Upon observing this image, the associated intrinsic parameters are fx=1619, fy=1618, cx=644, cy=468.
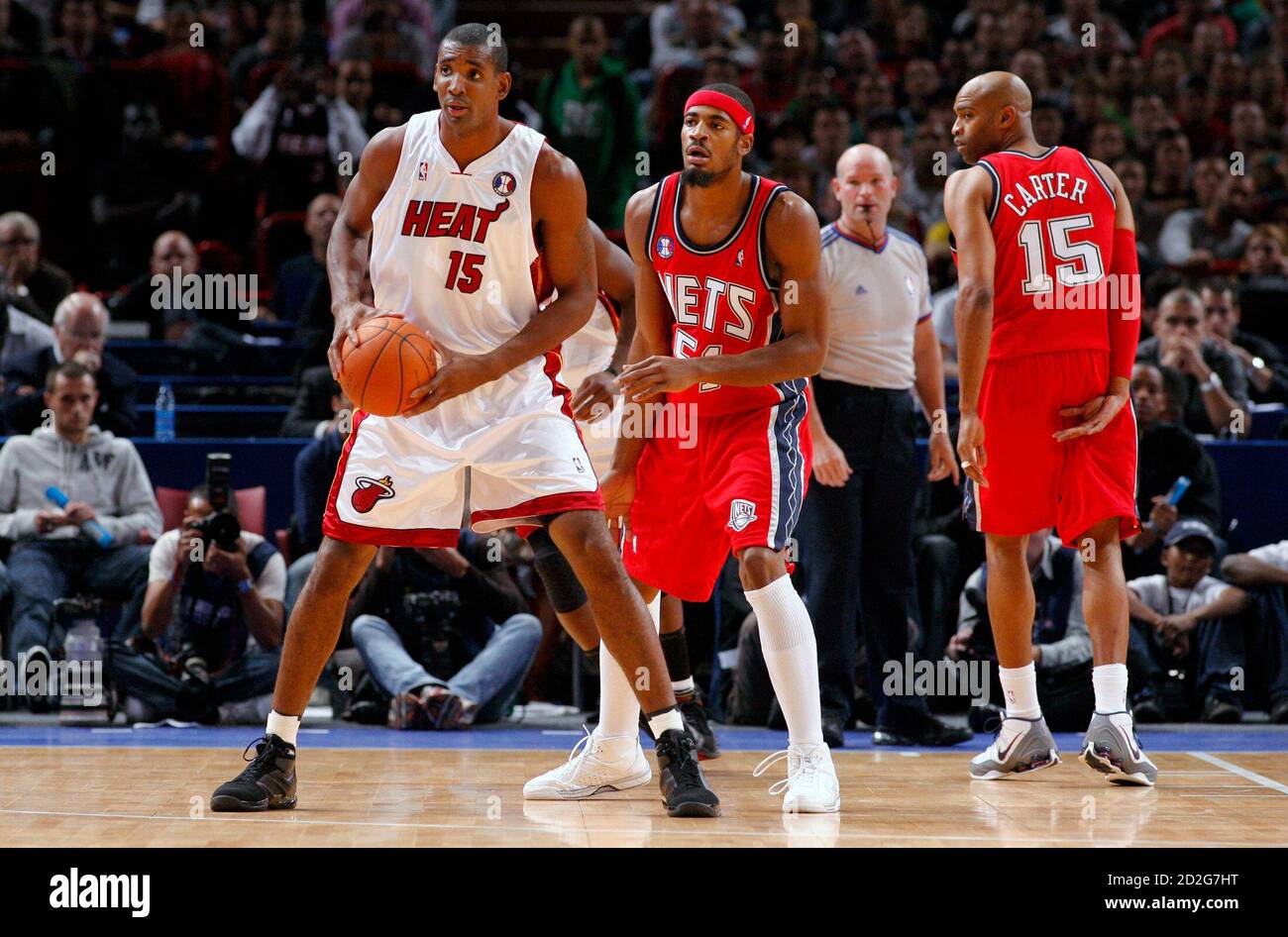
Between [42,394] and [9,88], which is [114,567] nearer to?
[42,394]

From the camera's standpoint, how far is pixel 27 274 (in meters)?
10.2

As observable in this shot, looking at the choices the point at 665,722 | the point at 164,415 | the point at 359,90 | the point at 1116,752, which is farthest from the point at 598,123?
the point at 665,722

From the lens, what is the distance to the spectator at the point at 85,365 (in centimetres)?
859

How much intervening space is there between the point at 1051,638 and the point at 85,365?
5.03 metres

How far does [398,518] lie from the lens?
4617mm

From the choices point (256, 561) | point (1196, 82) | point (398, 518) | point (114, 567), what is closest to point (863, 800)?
point (398, 518)

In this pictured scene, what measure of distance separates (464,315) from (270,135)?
7405 millimetres

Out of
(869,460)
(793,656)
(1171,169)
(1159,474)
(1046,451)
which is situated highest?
(1171,169)

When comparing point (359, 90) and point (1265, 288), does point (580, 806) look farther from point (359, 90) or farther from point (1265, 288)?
point (359, 90)

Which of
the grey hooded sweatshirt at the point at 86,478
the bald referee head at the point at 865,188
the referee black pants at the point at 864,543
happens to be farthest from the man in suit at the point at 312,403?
the bald referee head at the point at 865,188

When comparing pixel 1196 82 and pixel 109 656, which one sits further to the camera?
pixel 1196 82

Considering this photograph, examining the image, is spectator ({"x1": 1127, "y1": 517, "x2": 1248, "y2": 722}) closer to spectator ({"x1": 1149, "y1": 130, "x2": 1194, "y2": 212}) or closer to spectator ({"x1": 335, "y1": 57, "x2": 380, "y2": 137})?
spectator ({"x1": 1149, "y1": 130, "x2": 1194, "y2": 212})

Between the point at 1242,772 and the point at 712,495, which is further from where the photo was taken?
the point at 1242,772

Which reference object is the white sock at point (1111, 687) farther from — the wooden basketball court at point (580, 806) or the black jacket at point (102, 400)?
the black jacket at point (102, 400)
